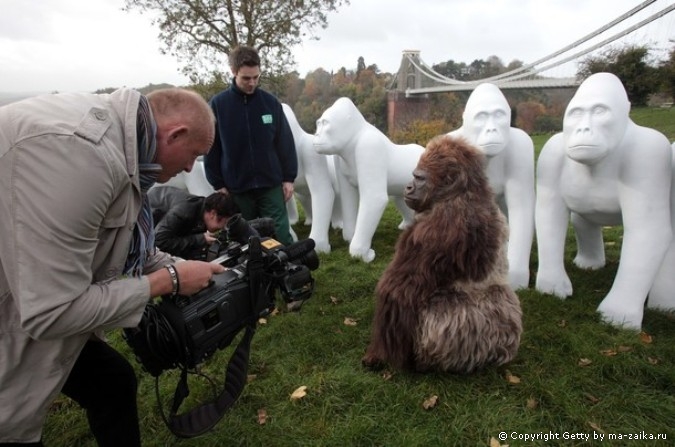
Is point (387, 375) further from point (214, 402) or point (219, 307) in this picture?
point (219, 307)

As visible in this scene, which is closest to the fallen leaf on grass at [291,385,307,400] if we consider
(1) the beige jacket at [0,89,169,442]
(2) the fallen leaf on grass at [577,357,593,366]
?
(1) the beige jacket at [0,89,169,442]

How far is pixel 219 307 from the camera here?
1.69 m

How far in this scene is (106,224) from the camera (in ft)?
4.37

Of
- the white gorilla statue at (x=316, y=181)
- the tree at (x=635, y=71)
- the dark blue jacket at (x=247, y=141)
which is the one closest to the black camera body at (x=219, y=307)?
the dark blue jacket at (x=247, y=141)

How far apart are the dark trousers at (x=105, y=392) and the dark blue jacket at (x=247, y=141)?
8.19 feet

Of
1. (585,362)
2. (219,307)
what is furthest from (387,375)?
(219,307)

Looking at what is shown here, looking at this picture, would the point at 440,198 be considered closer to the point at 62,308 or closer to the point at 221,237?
the point at 221,237

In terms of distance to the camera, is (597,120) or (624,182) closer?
(597,120)

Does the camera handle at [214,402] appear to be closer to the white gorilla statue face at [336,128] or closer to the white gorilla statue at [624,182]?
the white gorilla statue at [624,182]

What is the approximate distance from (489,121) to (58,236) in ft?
10.7

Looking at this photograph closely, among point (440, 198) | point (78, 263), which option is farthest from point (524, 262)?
point (78, 263)

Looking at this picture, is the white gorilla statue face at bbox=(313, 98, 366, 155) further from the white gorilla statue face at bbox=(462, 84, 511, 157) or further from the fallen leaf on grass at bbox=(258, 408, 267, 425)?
the fallen leaf on grass at bbox=(258, 408, 267, 425)

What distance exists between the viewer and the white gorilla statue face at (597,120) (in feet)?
9.95

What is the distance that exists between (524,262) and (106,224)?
346 cm
